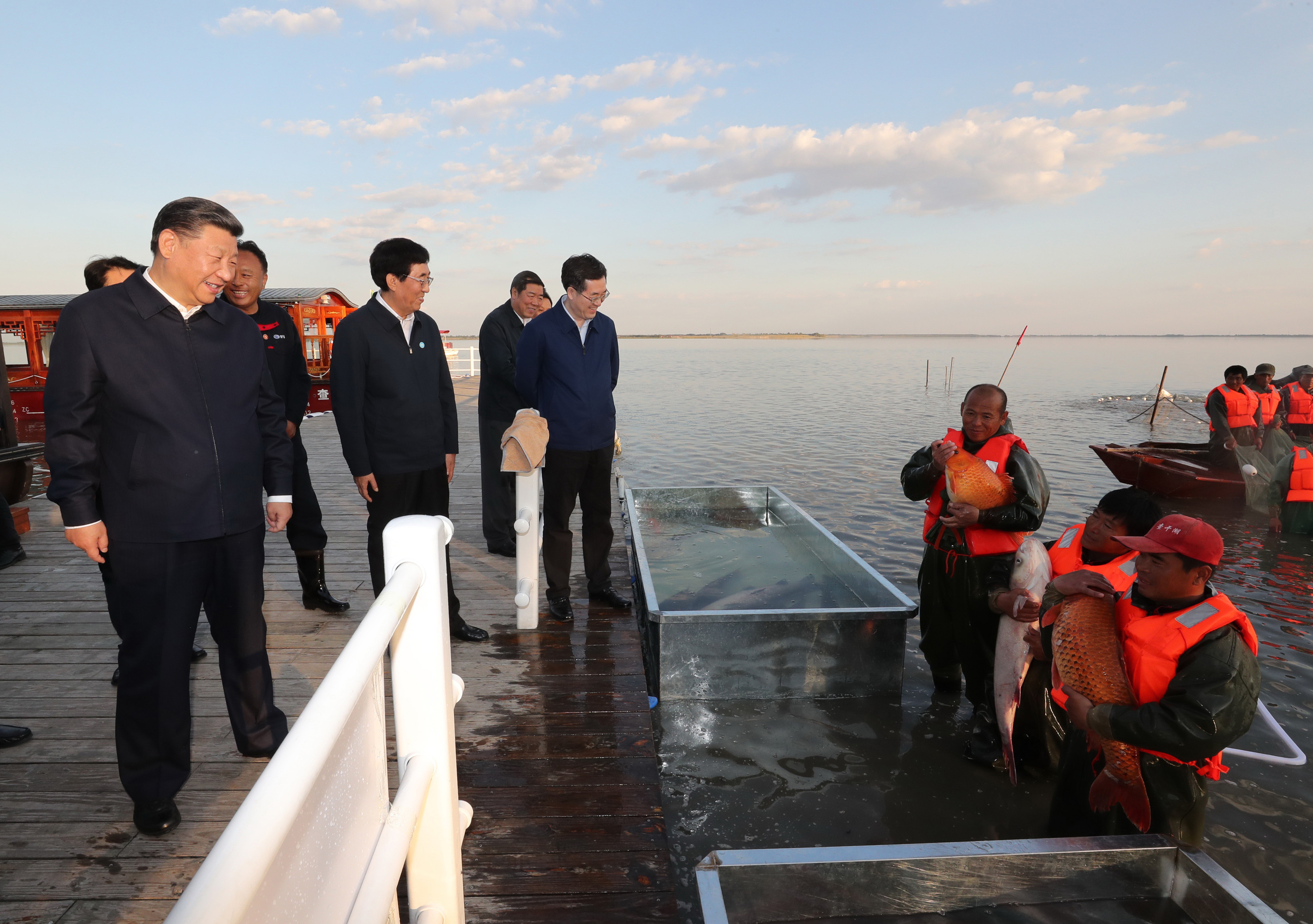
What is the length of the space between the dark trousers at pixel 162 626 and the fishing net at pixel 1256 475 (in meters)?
13.6

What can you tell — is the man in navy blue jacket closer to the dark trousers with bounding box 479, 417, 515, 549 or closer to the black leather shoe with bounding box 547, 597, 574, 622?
the black leather shoe with bounding box 547, 597, 574, 622

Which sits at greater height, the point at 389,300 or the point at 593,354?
the point at 389,300

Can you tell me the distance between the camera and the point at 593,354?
4289 mm

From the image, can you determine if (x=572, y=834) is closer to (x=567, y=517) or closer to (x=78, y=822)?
(x=78, y=822)

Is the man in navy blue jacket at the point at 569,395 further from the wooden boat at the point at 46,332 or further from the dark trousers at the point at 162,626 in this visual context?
the wooden boat at the point at 46,332

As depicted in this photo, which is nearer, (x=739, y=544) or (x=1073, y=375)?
(x=739, y=544)

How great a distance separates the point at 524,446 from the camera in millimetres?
3930

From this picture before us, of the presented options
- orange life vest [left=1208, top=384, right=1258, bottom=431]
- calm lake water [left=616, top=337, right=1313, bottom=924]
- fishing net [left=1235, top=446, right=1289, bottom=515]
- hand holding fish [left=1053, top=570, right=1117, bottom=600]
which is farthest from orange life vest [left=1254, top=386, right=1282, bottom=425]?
hand holding fish [left=1053, top=570, right=1117, bottom=600]

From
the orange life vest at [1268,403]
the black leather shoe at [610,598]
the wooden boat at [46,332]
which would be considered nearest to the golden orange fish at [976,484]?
the black leather shoe at [610,598]

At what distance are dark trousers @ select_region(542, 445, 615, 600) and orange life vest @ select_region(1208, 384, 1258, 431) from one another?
37.4ft

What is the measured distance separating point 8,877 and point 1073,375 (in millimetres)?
67442

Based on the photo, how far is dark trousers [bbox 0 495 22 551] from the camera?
500 centimetres

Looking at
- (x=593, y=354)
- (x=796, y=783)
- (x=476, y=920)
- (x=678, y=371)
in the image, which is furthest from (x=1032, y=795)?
(x=678, y=371)

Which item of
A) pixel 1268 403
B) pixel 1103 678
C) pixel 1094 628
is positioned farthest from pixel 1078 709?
pixel 1268 403
